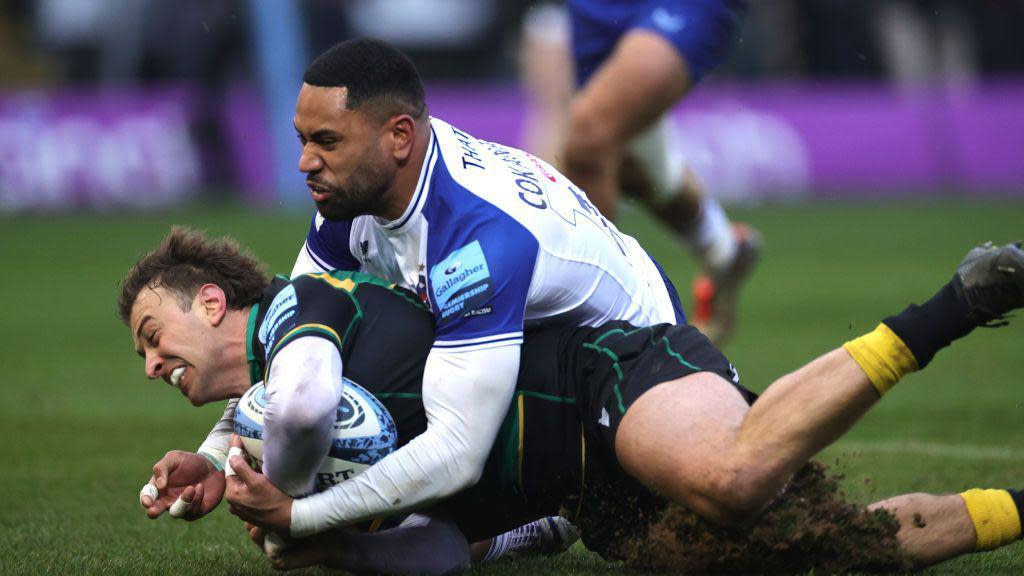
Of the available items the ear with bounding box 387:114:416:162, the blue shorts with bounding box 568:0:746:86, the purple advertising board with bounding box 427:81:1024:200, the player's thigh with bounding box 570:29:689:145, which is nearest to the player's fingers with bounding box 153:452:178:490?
the ear with bounding box 387:114:416:162

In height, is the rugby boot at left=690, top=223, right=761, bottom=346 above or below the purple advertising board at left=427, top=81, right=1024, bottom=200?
above

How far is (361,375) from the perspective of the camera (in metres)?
4.34

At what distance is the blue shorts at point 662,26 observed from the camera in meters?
7.21

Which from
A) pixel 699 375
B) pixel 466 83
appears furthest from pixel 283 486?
pixel 466 83

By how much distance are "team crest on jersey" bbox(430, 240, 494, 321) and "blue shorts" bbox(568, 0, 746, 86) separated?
3.15 meters

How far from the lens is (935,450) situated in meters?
6.13

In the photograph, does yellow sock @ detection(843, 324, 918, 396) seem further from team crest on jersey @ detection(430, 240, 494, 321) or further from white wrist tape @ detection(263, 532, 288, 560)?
white wrist tape @ detection(263, 532, 288, 560)

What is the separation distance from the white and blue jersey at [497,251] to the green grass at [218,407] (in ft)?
2.44

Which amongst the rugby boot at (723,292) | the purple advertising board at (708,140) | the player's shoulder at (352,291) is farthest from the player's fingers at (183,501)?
the purple advertising board at (708,140)

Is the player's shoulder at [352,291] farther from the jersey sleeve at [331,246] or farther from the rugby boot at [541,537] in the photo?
the rugby boot at [541,537]

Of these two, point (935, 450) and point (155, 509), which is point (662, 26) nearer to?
point (935, 450)

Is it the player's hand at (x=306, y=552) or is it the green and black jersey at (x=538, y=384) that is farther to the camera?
the green and black jersey at (x=538, y=384)

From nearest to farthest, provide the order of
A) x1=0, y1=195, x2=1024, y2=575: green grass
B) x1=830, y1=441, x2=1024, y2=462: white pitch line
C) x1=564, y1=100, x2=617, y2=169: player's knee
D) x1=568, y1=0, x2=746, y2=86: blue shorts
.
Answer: x1=0, y1=195, x2=1024, y2=575: green grass → x1=830, y1=441, x2=1024, y2=462: white pitch line → x1=564, y1=100, x2=617, y2=169: player's knee → x1=568, y1=0, x2=746, y2=86: blue shorts

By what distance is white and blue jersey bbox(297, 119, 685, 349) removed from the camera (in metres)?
4.28
